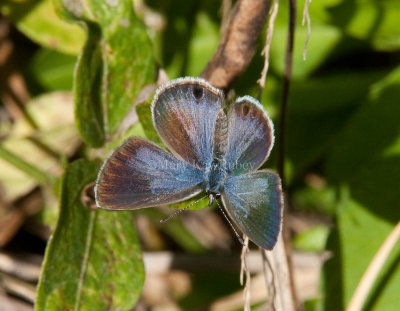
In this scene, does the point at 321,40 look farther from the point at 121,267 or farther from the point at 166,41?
the point at 121,267

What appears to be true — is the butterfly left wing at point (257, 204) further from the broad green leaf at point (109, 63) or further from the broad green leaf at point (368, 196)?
the broad green leaf at point (368, 196)

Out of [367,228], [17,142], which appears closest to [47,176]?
[17,142]

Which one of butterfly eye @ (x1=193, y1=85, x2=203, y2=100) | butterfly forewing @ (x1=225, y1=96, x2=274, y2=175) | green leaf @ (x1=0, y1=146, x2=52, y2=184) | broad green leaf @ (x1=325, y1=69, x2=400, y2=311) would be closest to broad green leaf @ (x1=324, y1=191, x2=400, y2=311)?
broad green leaf @ (x1=325, y1=69, x2=400, y2=311)

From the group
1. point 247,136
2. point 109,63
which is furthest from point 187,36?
point 247,136

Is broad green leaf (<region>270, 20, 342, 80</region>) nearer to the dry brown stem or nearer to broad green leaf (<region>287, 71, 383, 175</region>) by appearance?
broad green leaf (<region>287, 71, 383, 175</region>)

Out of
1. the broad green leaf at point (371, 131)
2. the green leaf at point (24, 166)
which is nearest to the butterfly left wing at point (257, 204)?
the broad green leaf at point (371, 131)
